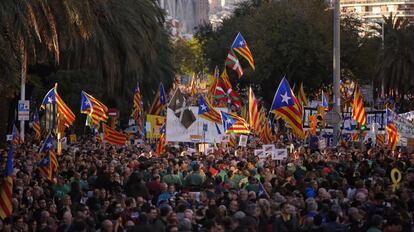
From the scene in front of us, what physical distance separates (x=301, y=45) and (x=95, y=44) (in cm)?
2147

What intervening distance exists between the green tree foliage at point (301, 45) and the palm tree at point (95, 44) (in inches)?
247

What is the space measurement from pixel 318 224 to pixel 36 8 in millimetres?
12485

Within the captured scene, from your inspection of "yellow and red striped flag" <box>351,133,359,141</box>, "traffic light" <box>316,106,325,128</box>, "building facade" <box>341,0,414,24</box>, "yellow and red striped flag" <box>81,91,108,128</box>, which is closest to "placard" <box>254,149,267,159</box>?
"yellow and red striped flag" <box>81,91,108,128</box>

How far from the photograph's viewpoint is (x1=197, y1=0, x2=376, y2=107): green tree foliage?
6288 cm

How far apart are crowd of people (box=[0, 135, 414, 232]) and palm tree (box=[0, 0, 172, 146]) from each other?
3213mm

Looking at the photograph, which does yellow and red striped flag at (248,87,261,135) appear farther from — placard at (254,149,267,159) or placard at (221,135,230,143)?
placard at (254,149,267,159)

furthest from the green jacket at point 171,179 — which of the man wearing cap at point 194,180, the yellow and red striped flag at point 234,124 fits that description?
the yellow and red striped flag at point 234,124

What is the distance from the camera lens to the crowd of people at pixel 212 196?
14227 mm

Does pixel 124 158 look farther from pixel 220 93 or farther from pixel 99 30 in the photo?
pixel 99 30

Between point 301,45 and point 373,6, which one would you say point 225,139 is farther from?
point 373,6

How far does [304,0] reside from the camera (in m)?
64.7

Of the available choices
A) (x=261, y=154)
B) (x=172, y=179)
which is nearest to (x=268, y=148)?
(x=261, y=154)

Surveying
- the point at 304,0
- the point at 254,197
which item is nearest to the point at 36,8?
the point at 254,197

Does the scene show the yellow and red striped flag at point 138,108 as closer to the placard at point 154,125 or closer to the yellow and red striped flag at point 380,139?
the placard at point 154,125
